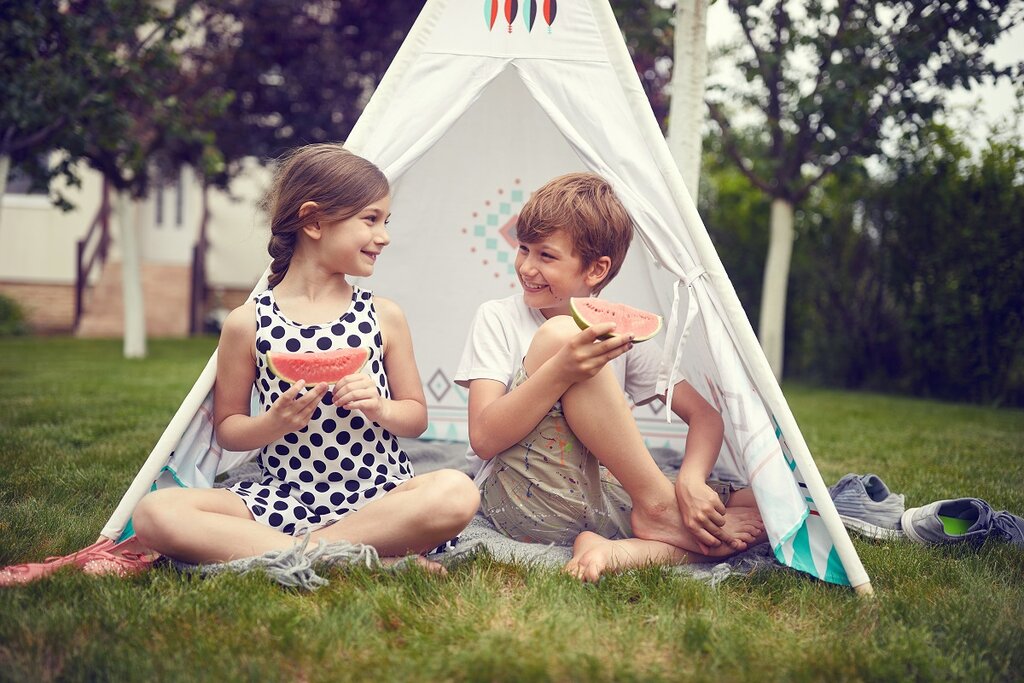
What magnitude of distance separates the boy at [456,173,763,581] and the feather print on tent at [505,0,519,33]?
2.04ft

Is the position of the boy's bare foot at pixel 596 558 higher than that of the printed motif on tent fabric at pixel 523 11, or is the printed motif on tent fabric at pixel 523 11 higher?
the printed motif on tent fabric at pixel 523 11

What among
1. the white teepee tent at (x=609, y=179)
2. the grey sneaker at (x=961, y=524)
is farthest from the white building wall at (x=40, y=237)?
the grey sneaker at (x=961, y=524)

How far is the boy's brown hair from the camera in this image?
105 inches

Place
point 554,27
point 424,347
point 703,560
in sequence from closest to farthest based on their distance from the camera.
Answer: point 703,560 < point 554,27 < point 424,347

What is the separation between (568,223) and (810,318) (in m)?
7.49

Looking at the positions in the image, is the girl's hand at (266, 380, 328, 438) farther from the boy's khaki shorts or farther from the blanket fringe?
the boy's khaki shorts

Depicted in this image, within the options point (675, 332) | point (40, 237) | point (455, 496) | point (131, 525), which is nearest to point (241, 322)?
point (131, 525)

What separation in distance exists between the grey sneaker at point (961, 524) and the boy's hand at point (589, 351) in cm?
136

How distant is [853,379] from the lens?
29.6 ft

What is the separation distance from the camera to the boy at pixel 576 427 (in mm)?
2420

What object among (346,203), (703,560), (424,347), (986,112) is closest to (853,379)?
(986,112)

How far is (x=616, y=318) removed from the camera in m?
2.42

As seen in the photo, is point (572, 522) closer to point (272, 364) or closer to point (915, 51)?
point (272, 364)

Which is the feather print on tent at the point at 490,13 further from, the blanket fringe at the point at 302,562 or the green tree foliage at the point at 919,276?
the green tree foliage at the point at 919,276
